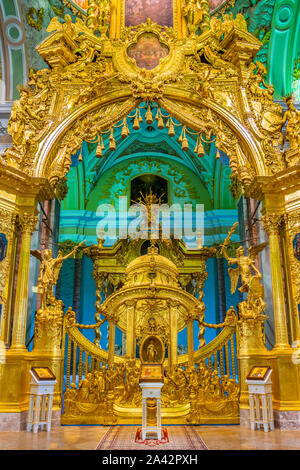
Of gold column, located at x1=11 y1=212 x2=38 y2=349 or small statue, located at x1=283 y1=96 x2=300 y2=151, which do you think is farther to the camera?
small statue, located at x1=283 y1=96 x2=300 y2=151

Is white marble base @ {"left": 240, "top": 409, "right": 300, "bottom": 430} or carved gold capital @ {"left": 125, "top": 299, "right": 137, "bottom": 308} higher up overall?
carved gold capital @ {"left": 125, "top": 299, "right": 137, "bottom": 308}

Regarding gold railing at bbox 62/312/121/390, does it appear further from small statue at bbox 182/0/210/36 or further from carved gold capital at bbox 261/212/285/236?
small statue at bbox 182/0/210/36

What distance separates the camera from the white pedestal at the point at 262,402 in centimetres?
671

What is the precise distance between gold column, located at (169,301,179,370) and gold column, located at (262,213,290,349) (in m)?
2.21

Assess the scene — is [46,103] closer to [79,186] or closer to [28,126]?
[28,126]

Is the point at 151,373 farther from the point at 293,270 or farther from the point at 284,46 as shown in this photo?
the point at 284,46

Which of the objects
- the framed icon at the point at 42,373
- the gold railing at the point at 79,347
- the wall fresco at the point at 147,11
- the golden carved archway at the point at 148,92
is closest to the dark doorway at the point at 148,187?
the wall fresco at the point at 147,11

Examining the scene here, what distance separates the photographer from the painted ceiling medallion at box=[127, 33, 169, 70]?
983 cm


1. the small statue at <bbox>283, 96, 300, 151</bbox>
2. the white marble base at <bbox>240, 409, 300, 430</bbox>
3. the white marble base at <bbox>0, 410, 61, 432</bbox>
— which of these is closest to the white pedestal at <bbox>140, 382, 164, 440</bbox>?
the white marble base at <bbox>240, 409, 300, 430</bbox>

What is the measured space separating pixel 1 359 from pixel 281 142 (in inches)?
274

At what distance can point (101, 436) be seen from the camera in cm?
648

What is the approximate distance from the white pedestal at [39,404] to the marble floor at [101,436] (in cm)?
16

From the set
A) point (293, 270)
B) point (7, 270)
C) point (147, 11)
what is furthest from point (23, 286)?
point (147, 11)

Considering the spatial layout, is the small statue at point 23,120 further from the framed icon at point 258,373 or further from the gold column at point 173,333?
the framed icon at point 258,373
